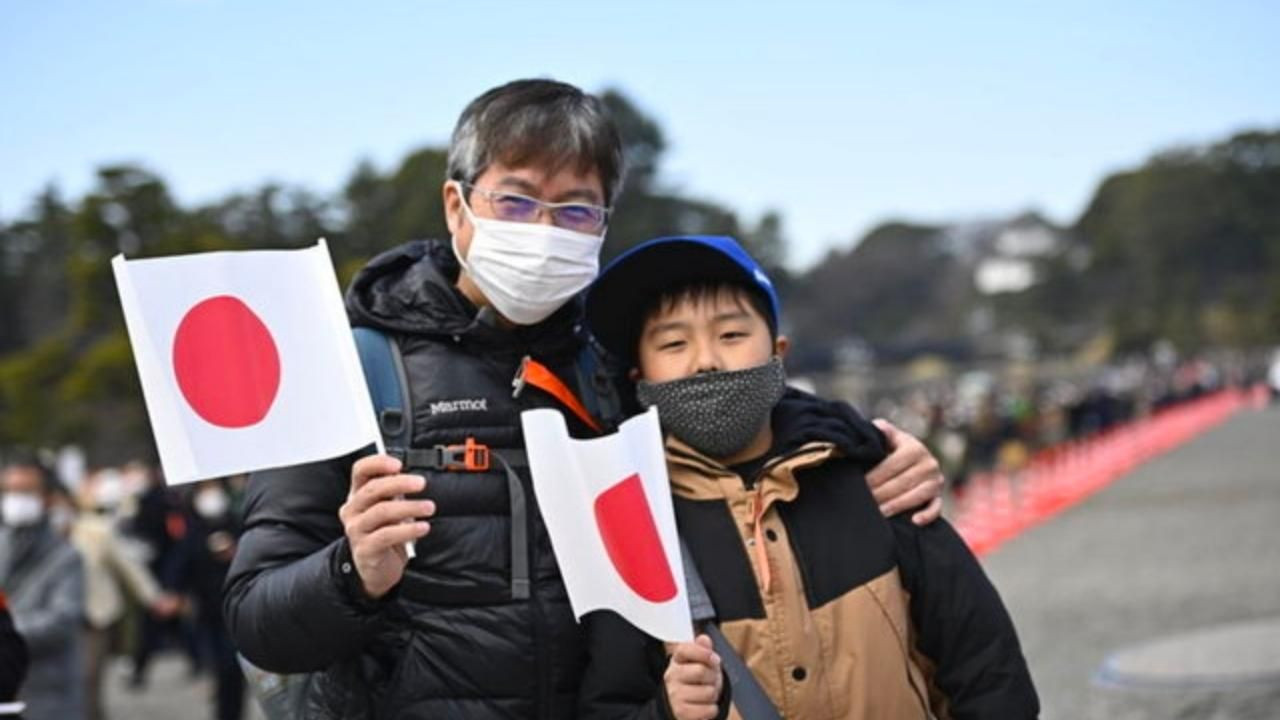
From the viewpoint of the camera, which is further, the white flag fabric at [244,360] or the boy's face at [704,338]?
the boy's face at [704,338]

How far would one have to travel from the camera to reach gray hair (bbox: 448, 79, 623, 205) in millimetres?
2551

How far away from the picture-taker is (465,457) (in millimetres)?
2465

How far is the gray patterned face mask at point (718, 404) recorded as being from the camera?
2574 mm

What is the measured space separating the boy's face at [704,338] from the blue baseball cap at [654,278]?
0.11 ft

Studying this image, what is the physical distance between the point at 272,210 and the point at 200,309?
1803 inches

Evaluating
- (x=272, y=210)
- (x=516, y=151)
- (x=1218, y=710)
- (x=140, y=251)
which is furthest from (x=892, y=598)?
(x=272, y=210)

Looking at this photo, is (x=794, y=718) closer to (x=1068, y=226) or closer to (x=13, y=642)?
(x=13, y=642)

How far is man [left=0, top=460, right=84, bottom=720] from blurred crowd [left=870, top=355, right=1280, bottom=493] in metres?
4.63

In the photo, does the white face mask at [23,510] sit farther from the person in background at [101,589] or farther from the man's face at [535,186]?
the man's face at [535,186]

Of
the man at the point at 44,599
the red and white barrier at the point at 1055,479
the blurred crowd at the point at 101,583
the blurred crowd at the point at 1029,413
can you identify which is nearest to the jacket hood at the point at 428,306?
the blurred crowd at the point at 101,583

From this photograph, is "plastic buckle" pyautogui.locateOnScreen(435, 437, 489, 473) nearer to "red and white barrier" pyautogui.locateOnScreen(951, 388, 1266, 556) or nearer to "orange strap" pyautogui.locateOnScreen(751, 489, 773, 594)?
"orange strap" pyautogui.locateOnScreen(751, 489, 773, 594)

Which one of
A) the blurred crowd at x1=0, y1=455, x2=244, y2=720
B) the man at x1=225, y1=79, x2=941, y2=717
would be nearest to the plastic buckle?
the man at x1=225, y1=79, x2=941, y2=717

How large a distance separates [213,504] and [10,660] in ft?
26.1

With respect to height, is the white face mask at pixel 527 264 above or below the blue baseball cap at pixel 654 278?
above
